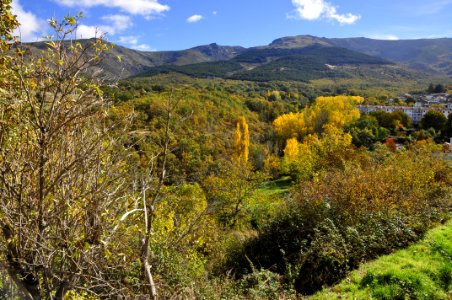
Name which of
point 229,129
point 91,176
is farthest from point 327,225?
point 229,129

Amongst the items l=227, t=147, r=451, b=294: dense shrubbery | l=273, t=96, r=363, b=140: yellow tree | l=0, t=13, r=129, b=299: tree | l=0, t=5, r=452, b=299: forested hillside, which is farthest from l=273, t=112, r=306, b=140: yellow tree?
l=0, t=13, r=129, b=299: tree

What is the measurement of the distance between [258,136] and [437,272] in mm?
75036

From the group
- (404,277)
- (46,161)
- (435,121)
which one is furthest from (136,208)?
(435,121)

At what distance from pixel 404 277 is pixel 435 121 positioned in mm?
71347

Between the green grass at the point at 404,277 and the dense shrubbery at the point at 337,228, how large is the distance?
0.61 m

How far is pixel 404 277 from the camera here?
24.5ft

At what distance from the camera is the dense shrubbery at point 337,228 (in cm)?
919

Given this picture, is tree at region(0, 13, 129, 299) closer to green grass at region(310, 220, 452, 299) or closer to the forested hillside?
the forested hillside

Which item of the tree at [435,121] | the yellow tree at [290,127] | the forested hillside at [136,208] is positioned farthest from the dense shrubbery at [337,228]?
the tree at [435,121]

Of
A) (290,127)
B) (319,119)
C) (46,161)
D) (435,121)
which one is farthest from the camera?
(290,127)

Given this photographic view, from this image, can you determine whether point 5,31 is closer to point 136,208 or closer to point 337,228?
point 136,208

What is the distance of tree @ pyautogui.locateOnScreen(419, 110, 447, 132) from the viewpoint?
64812 mm

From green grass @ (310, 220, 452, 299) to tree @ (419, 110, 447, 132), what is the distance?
223 ft

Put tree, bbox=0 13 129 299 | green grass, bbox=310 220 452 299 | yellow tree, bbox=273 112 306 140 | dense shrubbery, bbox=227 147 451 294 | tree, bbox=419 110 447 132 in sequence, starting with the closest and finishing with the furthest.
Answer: tree, bbox=0 13 129 299
green grass, bbox=310 220 452 299
dense shrubbery, bbox=227 147 451 294
tree, bbox=419 110 447 132
yellow tree, bbox=273 112 306 140
